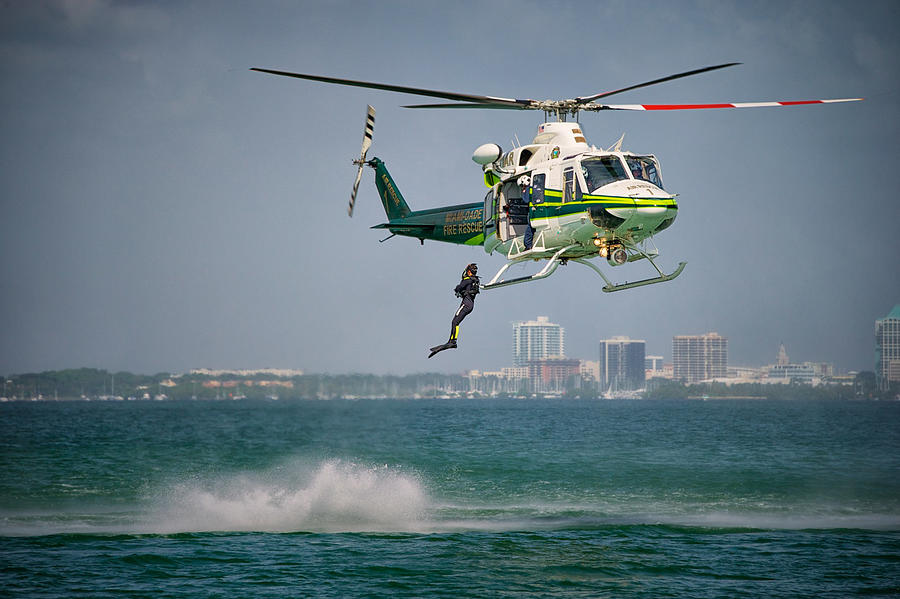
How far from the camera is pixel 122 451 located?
227ft

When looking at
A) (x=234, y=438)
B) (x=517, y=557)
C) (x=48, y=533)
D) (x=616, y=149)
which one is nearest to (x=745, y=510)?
(x=517, y=557)

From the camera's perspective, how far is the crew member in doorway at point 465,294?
18.2 metres

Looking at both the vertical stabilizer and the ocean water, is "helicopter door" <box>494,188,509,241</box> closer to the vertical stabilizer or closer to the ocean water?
the vertical stabilizer

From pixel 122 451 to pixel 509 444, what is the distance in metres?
32.2

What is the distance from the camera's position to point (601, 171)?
704 inches

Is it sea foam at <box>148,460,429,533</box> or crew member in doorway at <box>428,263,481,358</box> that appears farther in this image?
sea foam at <box>148,460,429,533</box>

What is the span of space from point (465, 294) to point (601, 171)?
3679mm

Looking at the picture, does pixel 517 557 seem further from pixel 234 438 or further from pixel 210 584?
pixel 234 438

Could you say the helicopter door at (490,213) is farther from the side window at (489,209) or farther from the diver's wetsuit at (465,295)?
the diver's wetsuit at (465,295)

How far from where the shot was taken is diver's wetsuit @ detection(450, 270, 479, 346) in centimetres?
1823

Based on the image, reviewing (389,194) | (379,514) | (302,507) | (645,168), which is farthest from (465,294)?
(302,507)

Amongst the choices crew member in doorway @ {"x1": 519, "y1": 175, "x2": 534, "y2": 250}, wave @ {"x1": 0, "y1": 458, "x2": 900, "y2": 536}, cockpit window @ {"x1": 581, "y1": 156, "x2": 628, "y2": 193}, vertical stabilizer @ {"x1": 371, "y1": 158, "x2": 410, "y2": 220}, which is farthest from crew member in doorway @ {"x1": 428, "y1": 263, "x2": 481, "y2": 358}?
wave @ {"x1": 0, "y1": 458, "x2": 900, "y2": 536}

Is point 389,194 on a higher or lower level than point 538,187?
higher

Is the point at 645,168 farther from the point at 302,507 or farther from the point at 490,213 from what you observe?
the point at 302,507
